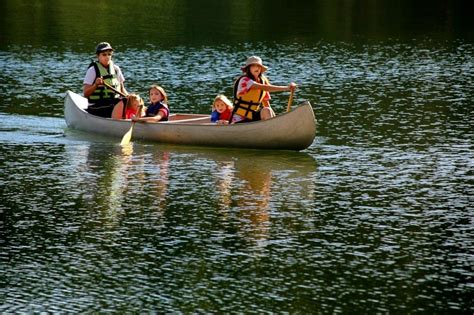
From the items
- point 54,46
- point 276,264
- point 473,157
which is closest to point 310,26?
point 54,46

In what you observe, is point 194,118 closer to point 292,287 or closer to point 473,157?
point 473,157

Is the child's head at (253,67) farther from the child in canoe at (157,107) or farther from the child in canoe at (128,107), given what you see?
the child in canoe at (128,107)

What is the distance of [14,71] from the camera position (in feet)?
89.8

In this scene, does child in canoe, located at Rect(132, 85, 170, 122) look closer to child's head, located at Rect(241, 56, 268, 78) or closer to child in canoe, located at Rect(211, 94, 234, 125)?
child in canoe, located at Rect(211, 94, 234, 125)

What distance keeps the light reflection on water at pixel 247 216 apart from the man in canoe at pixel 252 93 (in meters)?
0.57

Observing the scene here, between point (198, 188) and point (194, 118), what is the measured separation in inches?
186

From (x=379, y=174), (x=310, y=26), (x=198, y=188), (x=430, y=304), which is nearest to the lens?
(x=430, y=304)

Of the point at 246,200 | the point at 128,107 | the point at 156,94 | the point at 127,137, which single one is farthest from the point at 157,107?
the point at 246,200

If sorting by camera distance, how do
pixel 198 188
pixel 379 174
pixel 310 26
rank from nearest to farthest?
pixel 198 188 < pixel 379 174 < pixel 310 26

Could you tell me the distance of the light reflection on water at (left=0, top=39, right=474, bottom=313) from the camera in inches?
444

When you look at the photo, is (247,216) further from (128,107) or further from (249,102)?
(128,107)

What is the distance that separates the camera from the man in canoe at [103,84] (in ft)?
65.4

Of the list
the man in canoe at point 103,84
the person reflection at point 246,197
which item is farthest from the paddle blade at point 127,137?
the person reflection at point 246,197

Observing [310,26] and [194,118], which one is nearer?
[194,118]
